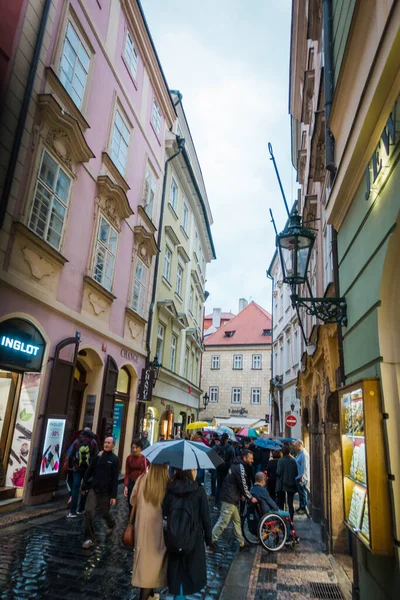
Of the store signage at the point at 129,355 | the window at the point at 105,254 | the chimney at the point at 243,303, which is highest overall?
the chimney at the point at 243,303

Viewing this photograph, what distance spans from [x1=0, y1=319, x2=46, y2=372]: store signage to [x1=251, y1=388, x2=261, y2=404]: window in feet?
121

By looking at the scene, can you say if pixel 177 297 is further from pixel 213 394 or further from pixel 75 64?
pixel 213 394

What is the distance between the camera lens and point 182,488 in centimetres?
416

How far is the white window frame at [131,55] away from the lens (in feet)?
50.2

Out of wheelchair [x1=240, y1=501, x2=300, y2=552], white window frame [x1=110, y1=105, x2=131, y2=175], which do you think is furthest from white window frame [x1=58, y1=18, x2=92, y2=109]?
wheelchair [x1=240, y1=501, x2=300, y2=552]

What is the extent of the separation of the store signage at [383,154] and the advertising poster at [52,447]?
837 cm

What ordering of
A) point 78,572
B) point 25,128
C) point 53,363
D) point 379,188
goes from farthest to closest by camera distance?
point 53,363
point 25,128
point 78,572
point 379,188

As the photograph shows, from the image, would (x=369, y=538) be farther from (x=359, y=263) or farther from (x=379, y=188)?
(x=379, y=188)

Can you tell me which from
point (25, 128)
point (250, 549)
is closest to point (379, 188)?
point (250, 549)

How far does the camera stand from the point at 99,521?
850 cm

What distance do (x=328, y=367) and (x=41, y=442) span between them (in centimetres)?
644

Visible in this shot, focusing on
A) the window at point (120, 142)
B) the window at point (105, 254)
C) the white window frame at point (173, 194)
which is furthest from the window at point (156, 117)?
the window at point (105, 254)

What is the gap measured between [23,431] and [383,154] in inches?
344

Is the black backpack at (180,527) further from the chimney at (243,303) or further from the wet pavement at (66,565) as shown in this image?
the chimney at (243,303)
